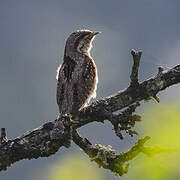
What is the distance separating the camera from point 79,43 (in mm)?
11641

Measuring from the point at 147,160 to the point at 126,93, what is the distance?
230 cm

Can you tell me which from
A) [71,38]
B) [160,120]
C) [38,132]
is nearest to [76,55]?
[71,38]

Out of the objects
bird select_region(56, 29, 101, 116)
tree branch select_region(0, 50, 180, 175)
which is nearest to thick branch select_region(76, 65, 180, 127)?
tree branch select_region(0, 50, 180, 175)

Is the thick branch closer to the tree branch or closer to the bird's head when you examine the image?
the tree branch

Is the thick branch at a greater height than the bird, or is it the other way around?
the bird

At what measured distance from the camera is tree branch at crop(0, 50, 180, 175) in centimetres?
729

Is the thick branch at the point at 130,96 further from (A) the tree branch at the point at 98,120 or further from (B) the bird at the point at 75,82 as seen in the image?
(B) the bird at the point at 75,82

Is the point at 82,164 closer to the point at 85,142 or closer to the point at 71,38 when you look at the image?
the point at 85,142

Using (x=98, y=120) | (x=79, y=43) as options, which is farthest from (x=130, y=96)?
(x=79, y=43)

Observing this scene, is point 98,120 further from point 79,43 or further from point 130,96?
point 79,43

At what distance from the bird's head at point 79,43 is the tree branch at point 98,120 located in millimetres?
3962

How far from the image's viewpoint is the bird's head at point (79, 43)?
37.9 ft

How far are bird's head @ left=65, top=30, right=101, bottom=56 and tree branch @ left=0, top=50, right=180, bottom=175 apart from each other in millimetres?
3962

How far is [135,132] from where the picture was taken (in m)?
7.42
